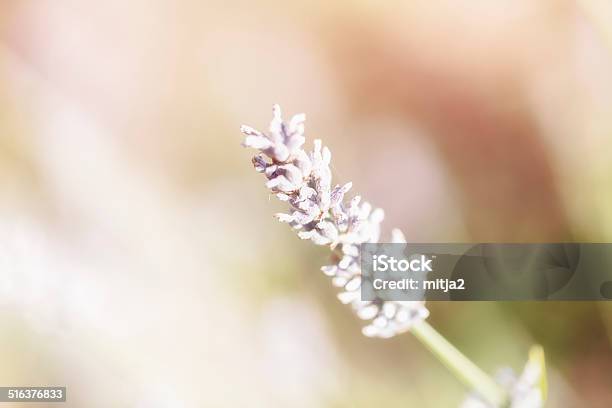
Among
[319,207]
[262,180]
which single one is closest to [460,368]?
[319,207]

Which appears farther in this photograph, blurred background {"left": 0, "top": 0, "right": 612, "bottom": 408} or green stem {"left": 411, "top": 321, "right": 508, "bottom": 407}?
blurred background {"left": 0, "top": 0, "right": 612, "bottom": 408}

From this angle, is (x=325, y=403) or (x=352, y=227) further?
(x=325, y=403)

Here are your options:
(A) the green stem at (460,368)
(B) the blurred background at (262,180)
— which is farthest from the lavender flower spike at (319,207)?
(B) the blurred background at (262,180)

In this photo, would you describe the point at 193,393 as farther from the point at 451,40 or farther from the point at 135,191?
the point at 451,40

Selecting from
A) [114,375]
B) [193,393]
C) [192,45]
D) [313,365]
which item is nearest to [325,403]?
[313,365]

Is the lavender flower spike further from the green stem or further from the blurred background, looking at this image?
the blurred background

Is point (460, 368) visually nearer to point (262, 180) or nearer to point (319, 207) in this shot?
point (319, 207)

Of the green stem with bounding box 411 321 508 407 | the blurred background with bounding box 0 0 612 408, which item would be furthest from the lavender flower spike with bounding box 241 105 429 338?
the blurred background with bounding box 0 0 612 408
